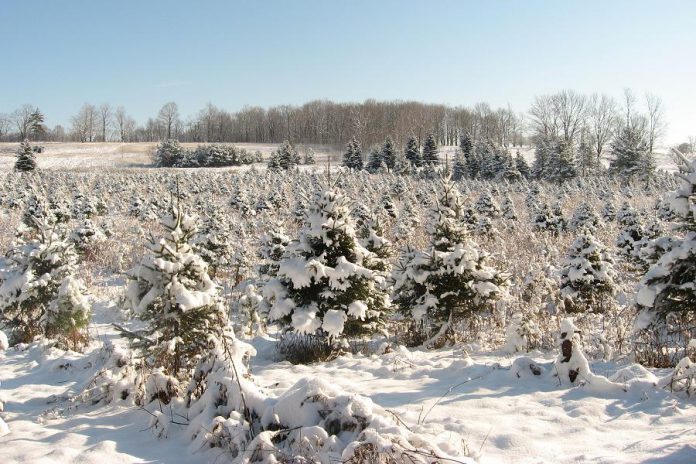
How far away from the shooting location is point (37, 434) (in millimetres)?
4176

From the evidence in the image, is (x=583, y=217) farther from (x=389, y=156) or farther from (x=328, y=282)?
(x=389, y=156)

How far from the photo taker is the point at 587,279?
34.2 ft

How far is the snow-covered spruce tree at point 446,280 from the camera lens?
822 centimetres

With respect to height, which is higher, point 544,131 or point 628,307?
point 544,131

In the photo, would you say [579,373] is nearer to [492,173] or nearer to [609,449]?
[609,449]

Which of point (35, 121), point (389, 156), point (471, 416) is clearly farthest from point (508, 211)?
point (35, 121)

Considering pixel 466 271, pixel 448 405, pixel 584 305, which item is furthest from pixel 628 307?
pixel 448 405

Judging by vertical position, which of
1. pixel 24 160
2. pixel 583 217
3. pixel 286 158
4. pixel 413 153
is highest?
pixel 413 153

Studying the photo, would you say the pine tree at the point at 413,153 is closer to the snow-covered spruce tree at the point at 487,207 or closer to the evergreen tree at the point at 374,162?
the evergreen tree at the point at 374,162

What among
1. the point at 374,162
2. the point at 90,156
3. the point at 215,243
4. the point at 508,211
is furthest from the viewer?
the point at 90,156

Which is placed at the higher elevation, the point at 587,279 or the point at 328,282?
the point at 328,282

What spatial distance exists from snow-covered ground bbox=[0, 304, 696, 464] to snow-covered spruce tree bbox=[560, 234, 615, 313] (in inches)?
193

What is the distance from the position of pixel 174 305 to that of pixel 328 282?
269cm

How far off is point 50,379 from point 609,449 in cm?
691
